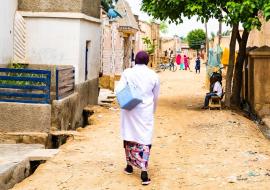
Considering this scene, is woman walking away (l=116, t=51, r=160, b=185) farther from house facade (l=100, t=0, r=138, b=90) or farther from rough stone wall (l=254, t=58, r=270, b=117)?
house facade (l=100, t=0, r=138, b=90)

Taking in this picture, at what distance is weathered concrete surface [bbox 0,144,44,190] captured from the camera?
22.9 feet

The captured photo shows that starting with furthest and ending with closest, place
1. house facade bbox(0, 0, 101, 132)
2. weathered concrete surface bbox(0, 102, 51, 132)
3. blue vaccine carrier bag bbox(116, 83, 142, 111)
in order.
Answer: house facade bbox(0, 0, 101, 132), weathered concrete surface bbox(0, 102, 51, 132), blue vaccine carrier bag bbox(116, 83, 142, 111)

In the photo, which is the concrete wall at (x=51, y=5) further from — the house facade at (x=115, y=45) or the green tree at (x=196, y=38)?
the green tree at (x=196, y=38)

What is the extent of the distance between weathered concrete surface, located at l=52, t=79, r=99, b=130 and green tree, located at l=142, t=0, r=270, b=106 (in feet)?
9.72

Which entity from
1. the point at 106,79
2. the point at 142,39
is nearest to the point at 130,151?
the point at 106,79

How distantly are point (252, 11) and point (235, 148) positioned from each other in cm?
427

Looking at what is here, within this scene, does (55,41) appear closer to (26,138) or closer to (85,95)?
(85,95)

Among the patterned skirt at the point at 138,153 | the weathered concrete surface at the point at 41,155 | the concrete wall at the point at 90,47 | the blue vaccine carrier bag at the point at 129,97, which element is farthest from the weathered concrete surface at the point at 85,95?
the blue vaccine carrier bag at the point at 129,97

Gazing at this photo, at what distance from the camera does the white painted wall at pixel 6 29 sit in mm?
12195

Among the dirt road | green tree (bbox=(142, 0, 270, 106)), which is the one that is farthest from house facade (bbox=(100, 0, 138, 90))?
the dirt road

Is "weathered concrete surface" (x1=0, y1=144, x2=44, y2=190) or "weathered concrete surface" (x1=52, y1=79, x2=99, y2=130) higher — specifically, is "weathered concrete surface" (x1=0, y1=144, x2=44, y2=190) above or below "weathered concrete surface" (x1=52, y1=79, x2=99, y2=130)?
below

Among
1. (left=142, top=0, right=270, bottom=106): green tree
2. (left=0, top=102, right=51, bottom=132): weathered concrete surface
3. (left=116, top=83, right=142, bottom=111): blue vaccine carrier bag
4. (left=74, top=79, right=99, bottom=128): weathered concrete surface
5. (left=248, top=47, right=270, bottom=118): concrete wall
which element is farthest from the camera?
(left=248, top=47, right=270, bottom=118): concrete wall

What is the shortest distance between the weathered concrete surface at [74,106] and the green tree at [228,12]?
296 cm

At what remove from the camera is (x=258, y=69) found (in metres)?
13.7
